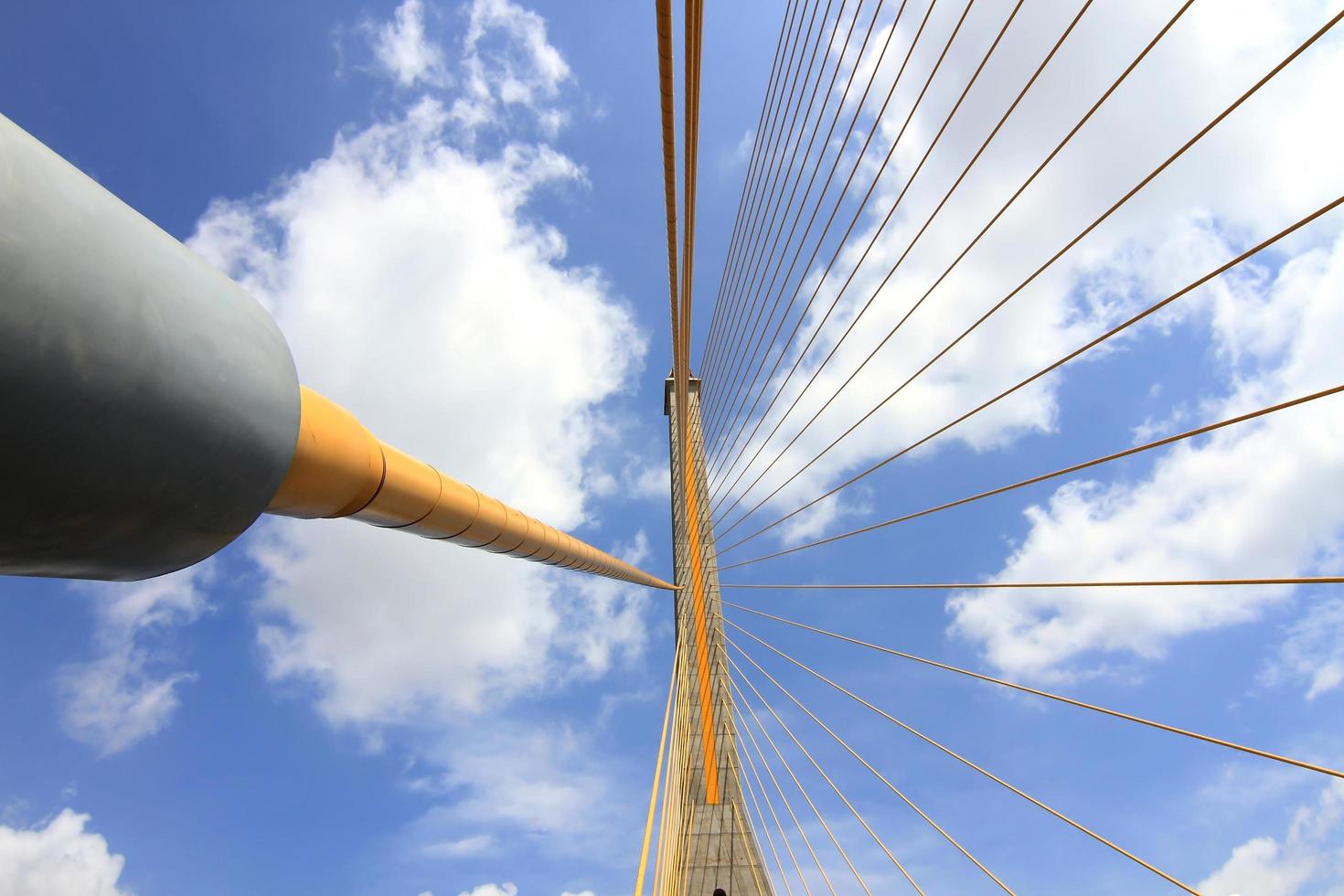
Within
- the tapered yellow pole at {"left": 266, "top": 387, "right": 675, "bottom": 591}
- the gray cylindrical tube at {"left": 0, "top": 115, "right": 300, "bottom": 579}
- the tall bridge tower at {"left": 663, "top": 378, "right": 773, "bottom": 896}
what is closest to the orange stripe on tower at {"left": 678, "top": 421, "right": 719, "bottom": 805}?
the tall bridge tower at {"left": 663, "top": 378, "right": 773, "bottom": 896}

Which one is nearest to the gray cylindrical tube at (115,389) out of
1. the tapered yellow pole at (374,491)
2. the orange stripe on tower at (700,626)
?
the tapered yellow pole at (374,491)

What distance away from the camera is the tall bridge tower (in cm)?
733

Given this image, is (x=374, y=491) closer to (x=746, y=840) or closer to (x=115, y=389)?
(x=115, y=389)

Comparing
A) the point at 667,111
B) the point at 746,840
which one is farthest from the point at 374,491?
the point at 746,840

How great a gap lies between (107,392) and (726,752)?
8.82 metres

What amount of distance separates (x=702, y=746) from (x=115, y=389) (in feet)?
29.4

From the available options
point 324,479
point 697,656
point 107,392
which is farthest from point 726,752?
point 107,392

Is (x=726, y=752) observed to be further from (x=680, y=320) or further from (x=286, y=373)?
(x=286, y=373)

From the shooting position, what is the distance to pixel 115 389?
70 centimetres

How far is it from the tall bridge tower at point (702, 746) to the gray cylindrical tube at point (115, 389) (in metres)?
6.47

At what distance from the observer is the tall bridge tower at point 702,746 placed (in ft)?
24.1

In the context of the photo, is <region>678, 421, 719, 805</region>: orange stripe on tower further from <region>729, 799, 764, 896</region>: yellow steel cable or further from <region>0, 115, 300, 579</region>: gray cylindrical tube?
<region>0, 115, 300, 579</region>: gray cylindrical tube

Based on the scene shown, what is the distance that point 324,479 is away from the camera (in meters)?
1.30

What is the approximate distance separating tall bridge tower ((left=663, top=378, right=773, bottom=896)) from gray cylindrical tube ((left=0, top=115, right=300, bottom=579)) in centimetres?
647
